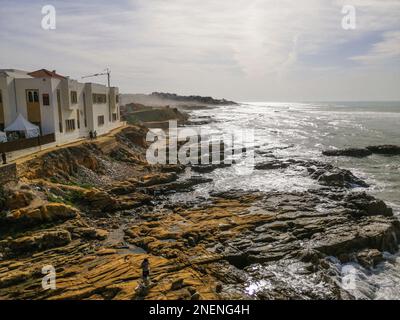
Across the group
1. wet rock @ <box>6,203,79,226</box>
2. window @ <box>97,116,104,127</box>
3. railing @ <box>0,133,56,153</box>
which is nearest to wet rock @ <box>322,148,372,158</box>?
window @ <box>97,116,104,127</box>

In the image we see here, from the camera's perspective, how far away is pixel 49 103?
32.0 meters

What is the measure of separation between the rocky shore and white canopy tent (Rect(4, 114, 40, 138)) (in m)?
3.05

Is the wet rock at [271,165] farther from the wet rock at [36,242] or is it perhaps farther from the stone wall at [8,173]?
the wet rock at [36,242]

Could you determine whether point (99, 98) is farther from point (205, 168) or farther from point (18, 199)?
point (18, 199)

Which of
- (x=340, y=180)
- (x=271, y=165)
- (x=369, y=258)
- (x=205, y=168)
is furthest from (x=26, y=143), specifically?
(x=340, y=180)

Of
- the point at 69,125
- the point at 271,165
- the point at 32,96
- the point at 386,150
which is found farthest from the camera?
the point at 386,150

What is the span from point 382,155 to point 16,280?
4561cm

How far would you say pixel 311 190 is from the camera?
28125mm

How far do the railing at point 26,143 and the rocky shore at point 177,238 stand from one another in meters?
1.71

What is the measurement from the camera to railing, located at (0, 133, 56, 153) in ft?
85.4

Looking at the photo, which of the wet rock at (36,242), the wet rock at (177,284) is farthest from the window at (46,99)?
the wet rock at (177,284)

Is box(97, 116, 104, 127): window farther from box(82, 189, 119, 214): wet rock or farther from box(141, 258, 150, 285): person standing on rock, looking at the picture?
box(141, 258, 150, 285): person standing on rock
